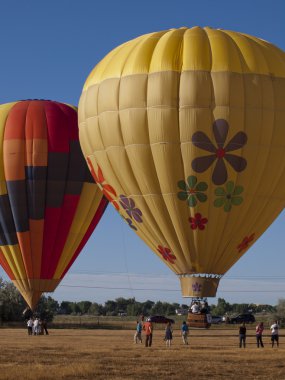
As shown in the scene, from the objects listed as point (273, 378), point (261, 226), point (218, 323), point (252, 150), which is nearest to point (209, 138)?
point (252, 150)

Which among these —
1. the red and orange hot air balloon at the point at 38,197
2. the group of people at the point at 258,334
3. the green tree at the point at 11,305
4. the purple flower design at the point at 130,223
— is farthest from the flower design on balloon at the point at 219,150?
the green tree at the point at 11,305

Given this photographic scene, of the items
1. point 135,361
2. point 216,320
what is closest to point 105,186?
point 135,361

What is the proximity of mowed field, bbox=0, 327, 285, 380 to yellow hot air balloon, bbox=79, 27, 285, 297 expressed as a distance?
3.70 m

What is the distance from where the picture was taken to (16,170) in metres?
44.8

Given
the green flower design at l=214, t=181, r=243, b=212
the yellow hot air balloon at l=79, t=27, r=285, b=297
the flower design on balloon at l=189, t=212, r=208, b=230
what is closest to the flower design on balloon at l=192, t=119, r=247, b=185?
the yellow hot air balloon at l=79, t=27, r=285, b=297

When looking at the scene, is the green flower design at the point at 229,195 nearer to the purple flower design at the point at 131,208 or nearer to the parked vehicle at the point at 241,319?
the purple flower design at the point at 131,208

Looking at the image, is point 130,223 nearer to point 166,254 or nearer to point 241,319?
point 166,254

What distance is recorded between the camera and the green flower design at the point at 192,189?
110 ft

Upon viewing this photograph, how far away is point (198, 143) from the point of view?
33.1m

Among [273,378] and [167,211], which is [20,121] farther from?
[273,378]

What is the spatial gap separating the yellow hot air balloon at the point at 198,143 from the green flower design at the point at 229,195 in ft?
0.13

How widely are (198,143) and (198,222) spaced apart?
10.8 ft

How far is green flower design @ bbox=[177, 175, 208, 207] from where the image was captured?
1320 inches

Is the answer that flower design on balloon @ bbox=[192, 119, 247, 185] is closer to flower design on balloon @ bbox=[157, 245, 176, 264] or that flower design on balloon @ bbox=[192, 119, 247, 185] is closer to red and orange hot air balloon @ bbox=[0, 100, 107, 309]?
flower design on balloon @ bbox=[157, 245, 176, 264]
